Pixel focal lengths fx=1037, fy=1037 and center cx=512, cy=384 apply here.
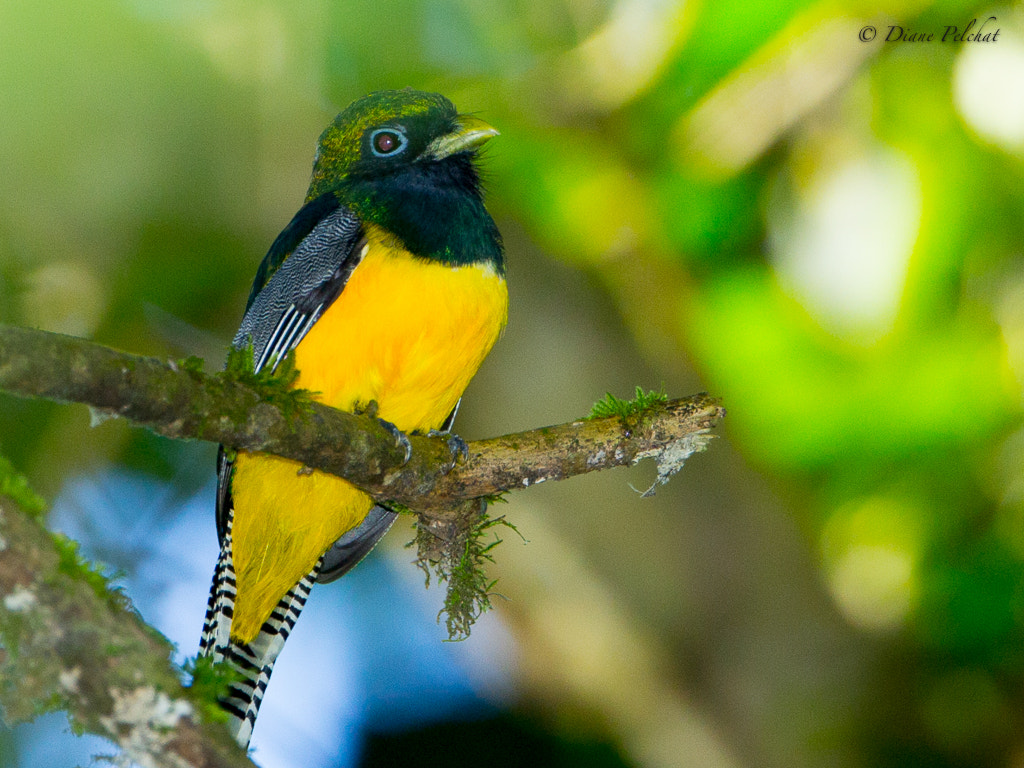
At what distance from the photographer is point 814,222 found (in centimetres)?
520

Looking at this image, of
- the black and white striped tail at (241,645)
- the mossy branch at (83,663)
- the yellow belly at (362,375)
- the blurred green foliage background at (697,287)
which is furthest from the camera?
the blurred green foliage background at (697,287)

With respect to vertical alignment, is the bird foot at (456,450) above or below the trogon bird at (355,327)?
below

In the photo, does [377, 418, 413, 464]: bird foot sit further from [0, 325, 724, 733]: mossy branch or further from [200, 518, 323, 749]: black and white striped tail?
[200, 518, 323, 749]: black and white striped tail

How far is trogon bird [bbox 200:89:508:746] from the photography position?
3.91 m

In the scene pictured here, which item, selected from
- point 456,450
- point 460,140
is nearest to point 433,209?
point 460,140

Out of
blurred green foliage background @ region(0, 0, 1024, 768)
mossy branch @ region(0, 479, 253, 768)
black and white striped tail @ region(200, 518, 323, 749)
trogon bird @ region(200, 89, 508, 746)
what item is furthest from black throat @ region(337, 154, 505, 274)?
mossy branch @ region(0, 479, 253, 768)

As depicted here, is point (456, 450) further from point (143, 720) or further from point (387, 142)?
point (143, 720)

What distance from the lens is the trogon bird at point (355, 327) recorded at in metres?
3.91

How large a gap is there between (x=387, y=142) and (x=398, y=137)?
53 millimetres

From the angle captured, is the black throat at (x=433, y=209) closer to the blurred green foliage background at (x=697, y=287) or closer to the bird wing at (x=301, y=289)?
the bird wing at (x=301, y=289)

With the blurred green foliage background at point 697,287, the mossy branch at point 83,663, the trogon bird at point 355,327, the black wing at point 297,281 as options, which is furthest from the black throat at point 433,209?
the mossy branch at point 83,663

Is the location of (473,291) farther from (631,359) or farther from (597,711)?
(597,711)

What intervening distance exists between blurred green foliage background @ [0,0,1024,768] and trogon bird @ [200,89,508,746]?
619mm

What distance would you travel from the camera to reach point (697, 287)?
18.1ft
